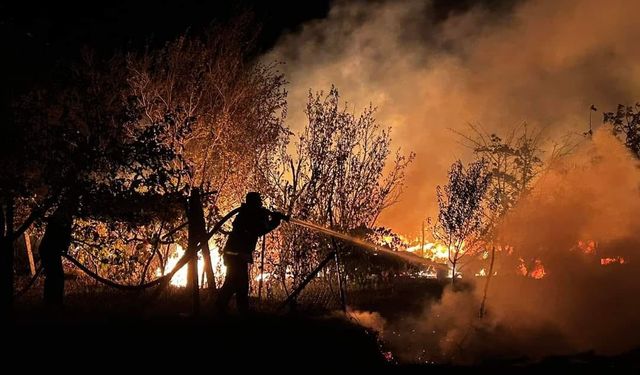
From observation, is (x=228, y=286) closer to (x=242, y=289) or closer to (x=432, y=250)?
(x=242, y=289)

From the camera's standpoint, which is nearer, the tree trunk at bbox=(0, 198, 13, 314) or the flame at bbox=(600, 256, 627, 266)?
the tree trunk at bbox=(0, 198, 13, 314)

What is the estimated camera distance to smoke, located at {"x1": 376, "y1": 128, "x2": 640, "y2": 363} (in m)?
12.3

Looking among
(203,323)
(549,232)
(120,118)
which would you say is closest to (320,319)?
(203,323)

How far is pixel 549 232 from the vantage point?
46.8ft

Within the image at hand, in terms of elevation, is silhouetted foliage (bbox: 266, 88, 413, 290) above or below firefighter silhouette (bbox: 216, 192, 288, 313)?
above

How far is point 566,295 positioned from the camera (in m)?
14.1

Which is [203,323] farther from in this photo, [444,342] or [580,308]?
[580,308]

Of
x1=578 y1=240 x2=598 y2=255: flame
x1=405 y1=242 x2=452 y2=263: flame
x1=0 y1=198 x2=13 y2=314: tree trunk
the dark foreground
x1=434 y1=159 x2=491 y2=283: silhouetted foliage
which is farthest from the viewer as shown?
x1=405 y1=242 x2=452 y2=263: flame

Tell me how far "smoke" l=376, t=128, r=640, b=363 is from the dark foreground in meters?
3.15

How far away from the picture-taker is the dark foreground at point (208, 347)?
6652mm

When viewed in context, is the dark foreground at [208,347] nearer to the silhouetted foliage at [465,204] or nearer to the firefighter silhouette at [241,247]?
the firefighter silhouette at [241,247]

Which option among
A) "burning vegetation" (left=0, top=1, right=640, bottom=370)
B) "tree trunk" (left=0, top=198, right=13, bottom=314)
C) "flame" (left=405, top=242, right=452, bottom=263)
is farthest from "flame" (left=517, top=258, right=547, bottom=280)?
"flame" (left=405, top=242, right=452, bottom=263)

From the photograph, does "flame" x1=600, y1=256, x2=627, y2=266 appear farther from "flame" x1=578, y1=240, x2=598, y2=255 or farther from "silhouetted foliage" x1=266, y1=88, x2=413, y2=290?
"silhouetted foliage" x1=266, y1=88, x2=413, y2=290

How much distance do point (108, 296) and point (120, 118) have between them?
540 centimetres
